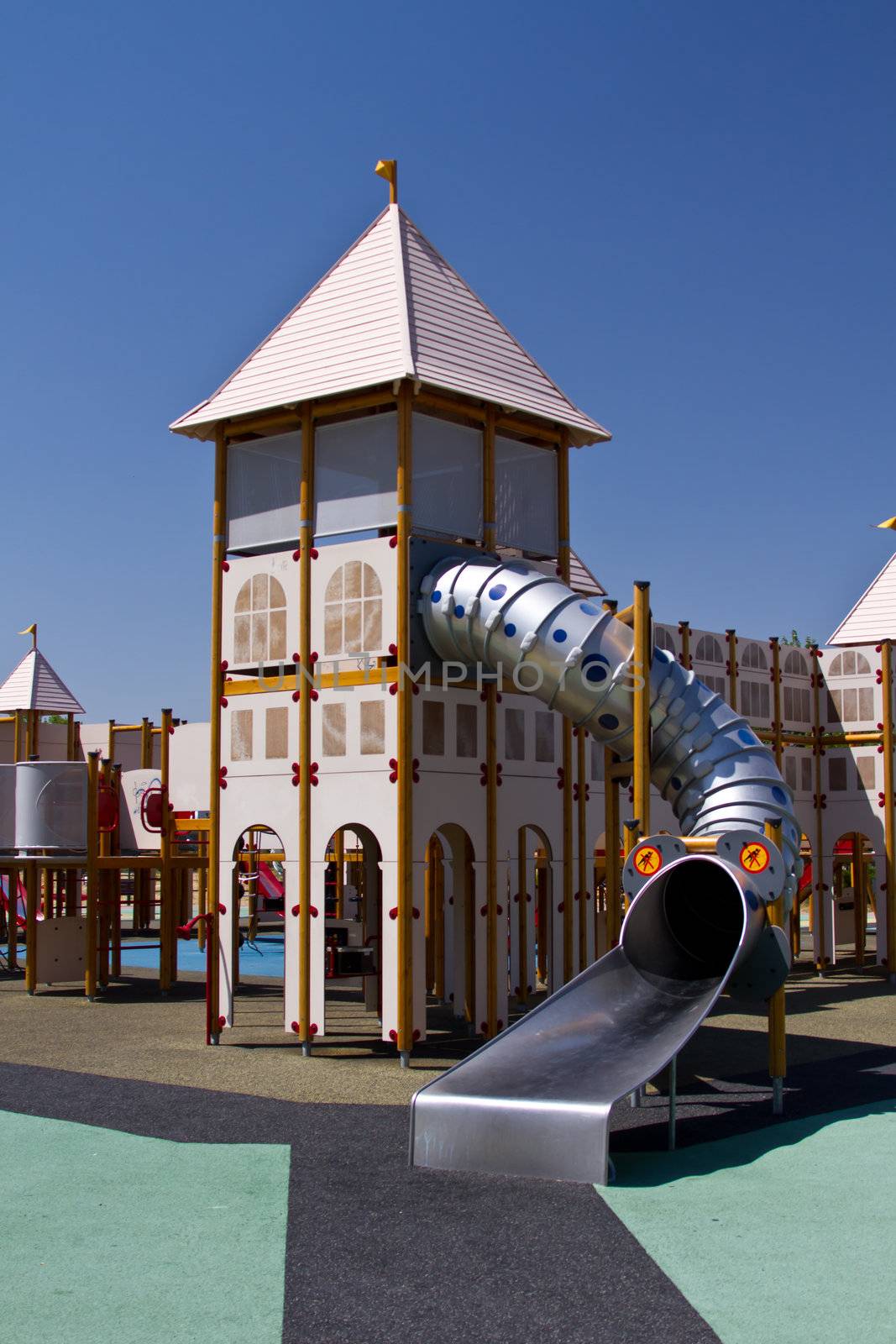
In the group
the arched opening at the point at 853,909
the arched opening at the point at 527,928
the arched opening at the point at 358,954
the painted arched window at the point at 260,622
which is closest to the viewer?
the painted arched window at the point at 260,622

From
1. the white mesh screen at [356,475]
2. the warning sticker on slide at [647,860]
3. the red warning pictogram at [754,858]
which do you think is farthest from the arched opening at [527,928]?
the red warning pictogram at [754,858]

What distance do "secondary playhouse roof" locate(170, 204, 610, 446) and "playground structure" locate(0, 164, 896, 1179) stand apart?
40mm

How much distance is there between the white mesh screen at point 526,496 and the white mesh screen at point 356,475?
1.52 m

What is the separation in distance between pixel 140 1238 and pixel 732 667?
15137 millimetres

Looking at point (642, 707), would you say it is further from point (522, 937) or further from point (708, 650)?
point (708, 650)

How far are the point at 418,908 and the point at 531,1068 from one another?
3878 millimetres

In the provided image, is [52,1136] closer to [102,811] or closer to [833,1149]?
[833,1149]

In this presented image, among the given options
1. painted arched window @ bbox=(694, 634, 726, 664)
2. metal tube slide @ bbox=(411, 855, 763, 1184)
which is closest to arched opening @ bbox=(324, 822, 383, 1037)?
metal tube slide @ bbox=(411, 855, 763, 1184)

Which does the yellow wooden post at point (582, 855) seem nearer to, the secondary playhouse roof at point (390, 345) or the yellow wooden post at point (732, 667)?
the secondary playhouse roof at point (390, 345)

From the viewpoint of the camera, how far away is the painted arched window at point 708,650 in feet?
67.0

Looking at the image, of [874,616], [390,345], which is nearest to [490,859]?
[390,345]

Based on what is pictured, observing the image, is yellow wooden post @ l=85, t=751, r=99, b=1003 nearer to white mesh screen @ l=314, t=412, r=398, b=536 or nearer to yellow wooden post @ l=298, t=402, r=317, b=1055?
yellow wooden post @ l=298, t=402, r=317, b=1055

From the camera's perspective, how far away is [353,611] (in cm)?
1373

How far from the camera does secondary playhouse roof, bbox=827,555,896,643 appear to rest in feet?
75.6
